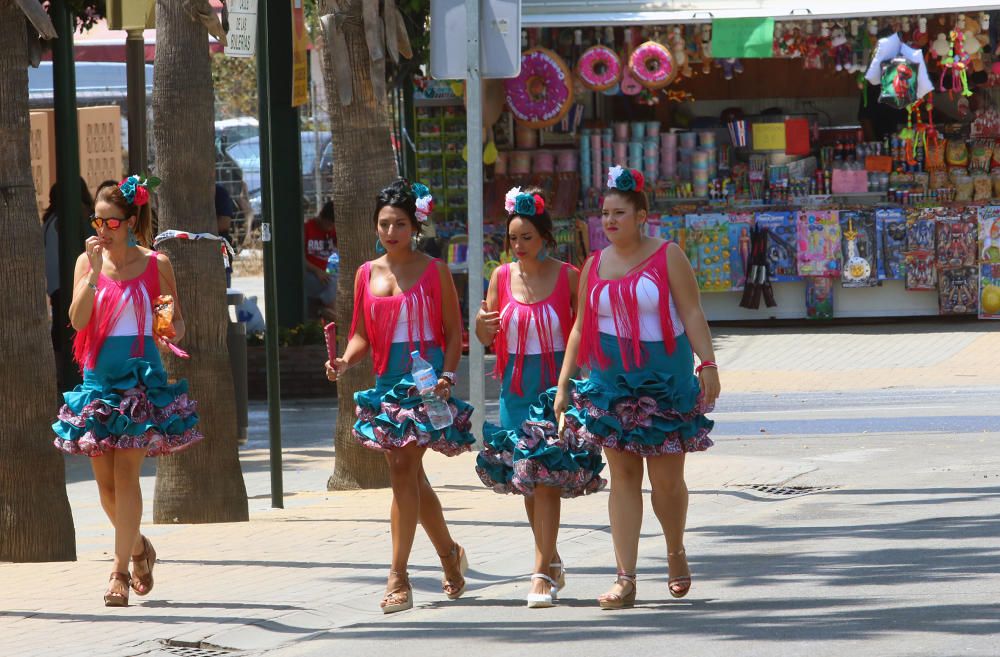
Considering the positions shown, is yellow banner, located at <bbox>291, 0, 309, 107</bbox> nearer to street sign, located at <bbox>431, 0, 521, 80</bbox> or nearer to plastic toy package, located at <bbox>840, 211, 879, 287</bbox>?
street sign, located at <bbox>431, 0, 521, 80</bbox>

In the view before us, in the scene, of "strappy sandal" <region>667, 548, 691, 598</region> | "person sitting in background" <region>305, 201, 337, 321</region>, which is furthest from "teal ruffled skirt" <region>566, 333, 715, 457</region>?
"person sitting in background" <region>305, 201, 337, 321</region>

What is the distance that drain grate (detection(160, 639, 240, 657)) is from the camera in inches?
285

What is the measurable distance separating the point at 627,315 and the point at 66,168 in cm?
925

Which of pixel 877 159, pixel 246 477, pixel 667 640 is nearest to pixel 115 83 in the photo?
pixel 877 159

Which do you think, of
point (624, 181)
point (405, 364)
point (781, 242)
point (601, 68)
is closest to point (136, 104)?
point (601, 68)

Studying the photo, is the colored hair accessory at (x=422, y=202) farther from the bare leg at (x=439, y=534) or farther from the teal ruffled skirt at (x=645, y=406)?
the bare leg at (x=439, y=534)

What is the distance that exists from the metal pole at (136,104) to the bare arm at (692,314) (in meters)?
11.0

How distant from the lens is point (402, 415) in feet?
25.8

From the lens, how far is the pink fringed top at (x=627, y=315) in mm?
7809

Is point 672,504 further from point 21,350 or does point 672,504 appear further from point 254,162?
point 254,162

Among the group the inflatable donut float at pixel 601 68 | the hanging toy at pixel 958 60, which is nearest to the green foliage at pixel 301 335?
the inflatable donut float at pixel 601 68

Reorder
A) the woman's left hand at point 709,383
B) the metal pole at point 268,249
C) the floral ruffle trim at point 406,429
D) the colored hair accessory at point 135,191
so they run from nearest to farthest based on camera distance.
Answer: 1. the woman's left hand at point 709,383
2. the floral ruffle trim at point 406,429
3. the colored hair accessory at point 135,191
4. the metal pole at point 268,249

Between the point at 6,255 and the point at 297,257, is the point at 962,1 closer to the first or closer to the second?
the point at 297,257

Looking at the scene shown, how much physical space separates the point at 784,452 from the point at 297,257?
24.8 ft
